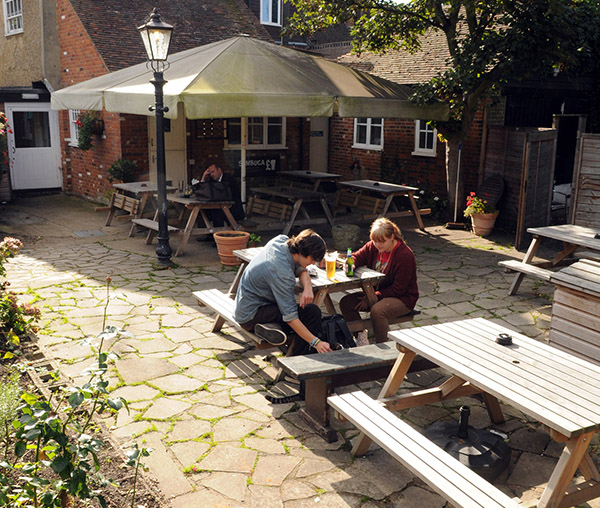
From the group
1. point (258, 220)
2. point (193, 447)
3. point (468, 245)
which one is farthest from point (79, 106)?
point (193, 447)

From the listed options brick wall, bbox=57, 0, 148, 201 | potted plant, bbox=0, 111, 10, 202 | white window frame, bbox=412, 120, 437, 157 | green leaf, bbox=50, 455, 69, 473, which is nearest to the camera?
green leaf, bbox=50, 455, 69, 473

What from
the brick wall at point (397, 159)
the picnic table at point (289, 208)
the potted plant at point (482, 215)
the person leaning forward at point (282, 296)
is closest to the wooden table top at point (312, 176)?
the picnic table at point (289, 208)

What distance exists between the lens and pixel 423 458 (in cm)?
343

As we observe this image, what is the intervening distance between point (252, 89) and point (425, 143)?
23.9 ft

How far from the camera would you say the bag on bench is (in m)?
5.31

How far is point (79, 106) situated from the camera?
1077cm

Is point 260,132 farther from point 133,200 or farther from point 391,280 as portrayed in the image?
point 391,280

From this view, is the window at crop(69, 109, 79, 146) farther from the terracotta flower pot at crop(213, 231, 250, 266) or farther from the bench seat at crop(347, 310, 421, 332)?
the bench seat at crop(347, 310, 421, 332)

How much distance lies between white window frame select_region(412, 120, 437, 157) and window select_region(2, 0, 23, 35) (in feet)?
36.0

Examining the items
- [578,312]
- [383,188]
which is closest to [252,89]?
[383,188]

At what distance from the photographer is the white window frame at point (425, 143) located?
14727mm

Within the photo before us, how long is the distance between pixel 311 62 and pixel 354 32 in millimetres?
1588

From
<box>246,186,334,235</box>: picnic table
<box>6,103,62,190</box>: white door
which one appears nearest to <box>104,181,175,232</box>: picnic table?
<box>246,186,334,235</box>: picnic table

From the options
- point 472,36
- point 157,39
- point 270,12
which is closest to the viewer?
point 157,39
